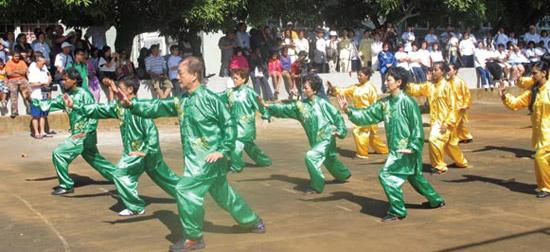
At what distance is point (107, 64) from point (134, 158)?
9.21m

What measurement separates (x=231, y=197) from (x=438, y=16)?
18147mm

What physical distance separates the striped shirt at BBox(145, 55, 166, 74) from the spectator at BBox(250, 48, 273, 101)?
227 cm

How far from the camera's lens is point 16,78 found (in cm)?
1630

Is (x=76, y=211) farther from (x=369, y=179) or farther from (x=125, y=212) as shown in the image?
(x=369, y=179)

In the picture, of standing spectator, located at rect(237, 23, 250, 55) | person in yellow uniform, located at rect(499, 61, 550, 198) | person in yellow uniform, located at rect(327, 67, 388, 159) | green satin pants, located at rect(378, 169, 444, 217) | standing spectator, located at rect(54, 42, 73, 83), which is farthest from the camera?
standing spectator, located at rect(237, 23, 250, 55)

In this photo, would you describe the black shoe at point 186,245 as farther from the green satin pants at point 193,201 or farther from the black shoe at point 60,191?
the black shoe at point 60,191

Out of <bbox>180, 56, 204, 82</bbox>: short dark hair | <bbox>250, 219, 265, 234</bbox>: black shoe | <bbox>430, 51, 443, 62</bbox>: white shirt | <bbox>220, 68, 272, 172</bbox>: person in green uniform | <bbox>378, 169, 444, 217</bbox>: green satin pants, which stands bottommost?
<bbox>250, 219, 265, 234</bbox>: black shoe

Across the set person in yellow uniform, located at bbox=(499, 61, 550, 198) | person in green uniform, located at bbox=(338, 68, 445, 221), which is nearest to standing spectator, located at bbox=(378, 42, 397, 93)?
person in yellow uniform, located at bbox=(499, 61, 550, 198)

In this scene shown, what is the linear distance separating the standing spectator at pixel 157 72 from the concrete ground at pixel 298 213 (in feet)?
15.7

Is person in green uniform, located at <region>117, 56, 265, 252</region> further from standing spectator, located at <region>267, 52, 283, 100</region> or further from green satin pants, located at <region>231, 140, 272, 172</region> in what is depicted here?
standing spectator, located at <region>267, 52, 283, 100</region>

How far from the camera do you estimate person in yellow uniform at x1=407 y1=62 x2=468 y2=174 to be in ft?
38.5

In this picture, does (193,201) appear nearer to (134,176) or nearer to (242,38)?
(134,176)

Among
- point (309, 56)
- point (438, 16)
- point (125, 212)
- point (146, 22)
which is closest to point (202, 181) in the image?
point (125, 212)

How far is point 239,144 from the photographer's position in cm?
1198
